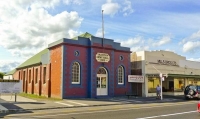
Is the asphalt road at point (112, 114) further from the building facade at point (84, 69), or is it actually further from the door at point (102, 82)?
the door at point (102, 82)

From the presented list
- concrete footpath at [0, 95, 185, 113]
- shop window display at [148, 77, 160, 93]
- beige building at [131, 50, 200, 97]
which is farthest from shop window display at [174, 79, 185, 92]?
concrete footpath at [0, 95, 185, 113]

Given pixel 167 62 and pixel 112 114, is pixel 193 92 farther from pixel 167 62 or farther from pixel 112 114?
pixel 112 114

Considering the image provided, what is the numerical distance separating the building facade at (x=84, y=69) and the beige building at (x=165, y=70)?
1.95 metres

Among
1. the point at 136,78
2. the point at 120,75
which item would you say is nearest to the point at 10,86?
the point at 120,75

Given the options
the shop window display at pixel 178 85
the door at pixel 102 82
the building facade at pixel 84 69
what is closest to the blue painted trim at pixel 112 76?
the building facade at pixel 84 69

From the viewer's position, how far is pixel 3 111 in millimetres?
14742

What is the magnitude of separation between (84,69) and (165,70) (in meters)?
12.9

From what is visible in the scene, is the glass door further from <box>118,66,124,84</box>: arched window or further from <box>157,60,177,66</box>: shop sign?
<box>157,60,177,66</box>: shop sign

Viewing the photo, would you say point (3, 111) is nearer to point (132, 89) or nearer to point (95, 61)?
point (95, 61)

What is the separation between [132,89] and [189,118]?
63.7 ft

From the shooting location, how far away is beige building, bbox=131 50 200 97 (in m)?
30.7

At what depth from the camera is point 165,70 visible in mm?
33281

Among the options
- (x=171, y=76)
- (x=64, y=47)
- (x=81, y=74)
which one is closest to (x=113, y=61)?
(x=81, y=74)

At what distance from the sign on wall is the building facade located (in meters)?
4.76
